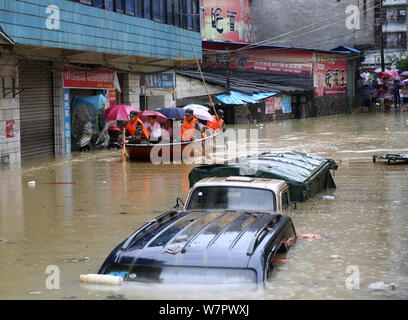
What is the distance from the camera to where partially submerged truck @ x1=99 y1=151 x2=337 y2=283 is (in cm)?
644

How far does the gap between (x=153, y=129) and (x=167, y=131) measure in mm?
763

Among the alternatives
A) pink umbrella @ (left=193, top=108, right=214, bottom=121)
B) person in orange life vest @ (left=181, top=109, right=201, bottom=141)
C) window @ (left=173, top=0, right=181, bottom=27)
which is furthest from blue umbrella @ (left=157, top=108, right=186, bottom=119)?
window @ (left=173, top=0, right=181, bottom=27)

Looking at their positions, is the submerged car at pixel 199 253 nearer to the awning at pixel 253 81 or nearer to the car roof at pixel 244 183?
the car roof at pixel 244 183

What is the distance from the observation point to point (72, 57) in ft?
78.0

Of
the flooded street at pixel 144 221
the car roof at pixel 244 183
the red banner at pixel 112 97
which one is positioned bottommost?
the flooded street at pixel 144 221

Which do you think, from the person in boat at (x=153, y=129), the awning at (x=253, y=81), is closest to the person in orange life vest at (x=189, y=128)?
the person in boat at (x=153, y=129)

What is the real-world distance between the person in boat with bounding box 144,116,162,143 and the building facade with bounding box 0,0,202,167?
10.6 ft

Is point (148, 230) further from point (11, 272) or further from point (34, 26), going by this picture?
point (34, 26)

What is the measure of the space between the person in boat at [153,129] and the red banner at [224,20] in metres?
26.1

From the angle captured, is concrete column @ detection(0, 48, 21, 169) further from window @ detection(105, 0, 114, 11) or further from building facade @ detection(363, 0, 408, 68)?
building facade @ detection(363, 0, 408, 68)

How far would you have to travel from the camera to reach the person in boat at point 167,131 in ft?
68.6

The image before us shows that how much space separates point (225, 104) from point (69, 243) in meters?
28.3

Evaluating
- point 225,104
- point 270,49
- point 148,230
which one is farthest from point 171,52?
point 148,230

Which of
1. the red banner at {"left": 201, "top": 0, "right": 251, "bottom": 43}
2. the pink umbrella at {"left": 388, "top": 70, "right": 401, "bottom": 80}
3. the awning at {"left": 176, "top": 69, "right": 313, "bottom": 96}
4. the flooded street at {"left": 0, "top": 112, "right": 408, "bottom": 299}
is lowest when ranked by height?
the flooded street at {"left": 0, "top": 112, "right": 408, "bottom": 299}
